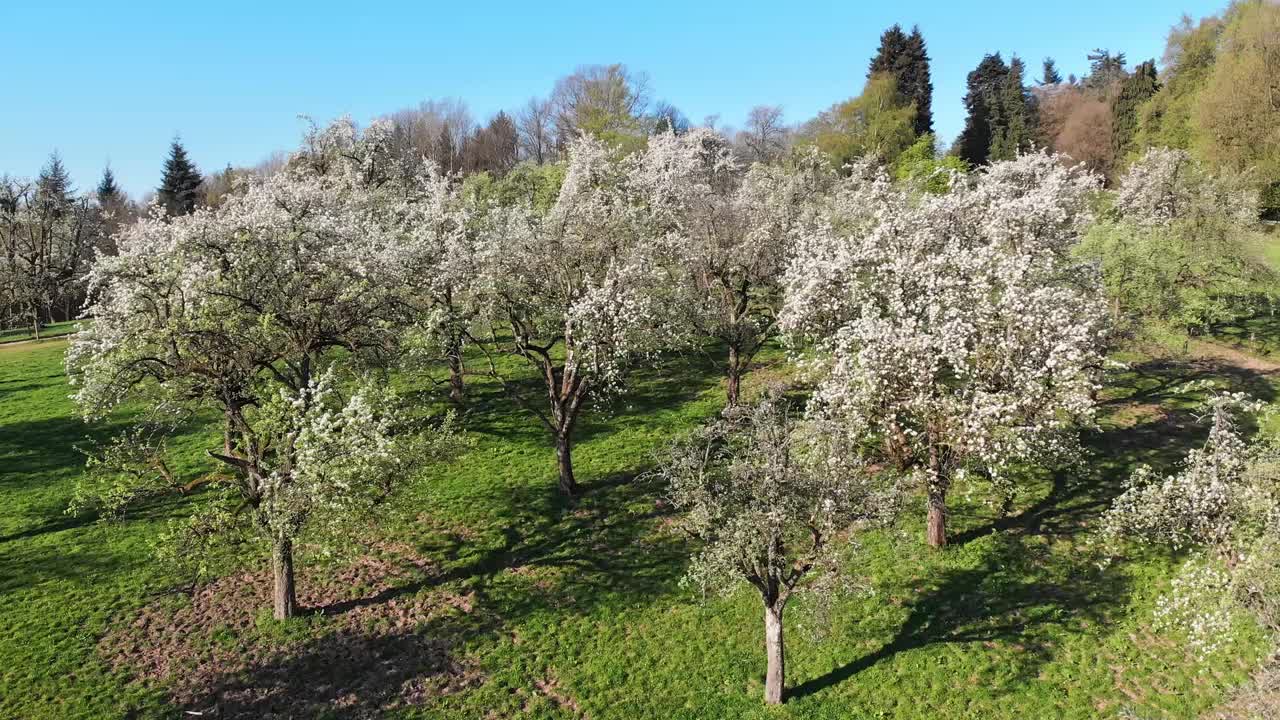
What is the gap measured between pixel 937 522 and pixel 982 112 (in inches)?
3874

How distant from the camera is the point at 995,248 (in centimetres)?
2411

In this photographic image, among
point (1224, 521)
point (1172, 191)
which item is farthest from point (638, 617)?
point (1172, 191)

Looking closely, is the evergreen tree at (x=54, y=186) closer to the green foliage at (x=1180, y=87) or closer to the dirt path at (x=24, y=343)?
the dirt path at (x=24, y=343)

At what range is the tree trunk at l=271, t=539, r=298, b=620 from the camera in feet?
70.5

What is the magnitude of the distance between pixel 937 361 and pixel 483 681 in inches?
603

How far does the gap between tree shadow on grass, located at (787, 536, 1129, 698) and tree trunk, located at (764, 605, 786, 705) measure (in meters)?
0.69

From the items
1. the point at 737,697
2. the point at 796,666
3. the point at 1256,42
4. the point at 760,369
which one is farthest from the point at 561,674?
the point at 1256,42

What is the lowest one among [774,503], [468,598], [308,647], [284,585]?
[308,647]

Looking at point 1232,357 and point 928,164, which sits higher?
point 928,164

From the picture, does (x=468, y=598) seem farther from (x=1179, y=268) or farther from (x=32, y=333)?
(x=32, y=333)

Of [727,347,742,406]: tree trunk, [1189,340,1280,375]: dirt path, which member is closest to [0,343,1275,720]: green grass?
[727,347,742,406]: tree trunk

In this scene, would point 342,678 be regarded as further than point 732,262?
No

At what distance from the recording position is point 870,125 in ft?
283

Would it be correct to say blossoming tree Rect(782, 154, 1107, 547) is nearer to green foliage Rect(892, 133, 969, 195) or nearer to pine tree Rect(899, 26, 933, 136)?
green foliage Rect(892, 133, 969, 195)
